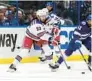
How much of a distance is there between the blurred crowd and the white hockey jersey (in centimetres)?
118

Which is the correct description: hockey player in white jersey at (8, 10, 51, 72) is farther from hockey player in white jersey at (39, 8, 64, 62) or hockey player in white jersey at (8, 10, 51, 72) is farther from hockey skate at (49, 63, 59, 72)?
hockey skate at (49, 63, 59, 72)

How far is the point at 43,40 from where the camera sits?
9258mm

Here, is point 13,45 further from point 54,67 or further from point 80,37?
point 80,37

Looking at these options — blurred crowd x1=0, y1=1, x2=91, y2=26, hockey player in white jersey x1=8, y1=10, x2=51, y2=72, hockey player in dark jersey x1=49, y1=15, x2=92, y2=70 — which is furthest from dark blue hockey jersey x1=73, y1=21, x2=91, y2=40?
blurred crowd x1=0, y1=1, x2=91, y2=26

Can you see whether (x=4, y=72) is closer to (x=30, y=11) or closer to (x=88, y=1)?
(x=30, y=11)

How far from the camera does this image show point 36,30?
891 centimetres

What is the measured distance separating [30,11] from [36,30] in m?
1.30

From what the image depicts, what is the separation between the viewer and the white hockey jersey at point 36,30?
8.88 metres

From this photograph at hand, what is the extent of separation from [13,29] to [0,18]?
330 millimetres

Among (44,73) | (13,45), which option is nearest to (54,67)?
(44,73)

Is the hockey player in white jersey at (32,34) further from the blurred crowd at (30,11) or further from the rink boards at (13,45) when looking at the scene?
the blurred crowd at (30,11)

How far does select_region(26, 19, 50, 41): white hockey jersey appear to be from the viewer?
8.88 metres

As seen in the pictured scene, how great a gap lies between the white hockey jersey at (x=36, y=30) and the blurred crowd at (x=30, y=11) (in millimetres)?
1184

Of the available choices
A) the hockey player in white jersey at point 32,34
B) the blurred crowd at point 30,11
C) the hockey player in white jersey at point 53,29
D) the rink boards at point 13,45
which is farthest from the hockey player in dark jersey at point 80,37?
the blurred crowd at point 30,11
